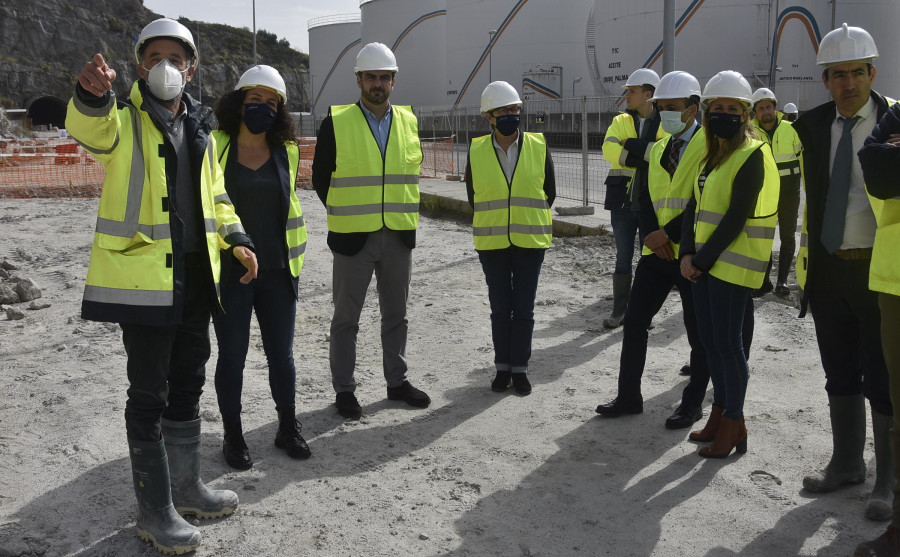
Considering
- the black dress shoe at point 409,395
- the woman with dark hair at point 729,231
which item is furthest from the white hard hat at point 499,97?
the black dress shoe at point 409,395

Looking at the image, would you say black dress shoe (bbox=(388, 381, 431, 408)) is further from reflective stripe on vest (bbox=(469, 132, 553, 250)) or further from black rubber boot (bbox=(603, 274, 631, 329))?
black rubber boot (bbox=(603, 274, 631, 329))

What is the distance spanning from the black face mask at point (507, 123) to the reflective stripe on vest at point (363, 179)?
2.35 ft

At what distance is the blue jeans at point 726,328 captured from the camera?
4.24 m

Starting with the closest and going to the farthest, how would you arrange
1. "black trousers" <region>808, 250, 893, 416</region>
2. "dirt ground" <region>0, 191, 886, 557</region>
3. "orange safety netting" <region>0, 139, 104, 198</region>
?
"dirt ground" <region>0, 191, 886, 557</region> < "black trousers" <region>808, 250, 893, 416</region> < "orange safety netting" <region>0, 139, 104, 198</region>

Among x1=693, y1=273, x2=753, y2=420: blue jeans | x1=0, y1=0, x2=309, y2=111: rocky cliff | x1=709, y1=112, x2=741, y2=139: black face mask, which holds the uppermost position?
x1=0, y1=0, x2=309, y2=111: rocky cliff

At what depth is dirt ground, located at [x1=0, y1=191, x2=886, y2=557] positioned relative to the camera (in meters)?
3.57

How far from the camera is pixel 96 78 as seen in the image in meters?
2.88

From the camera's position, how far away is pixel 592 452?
453 cm

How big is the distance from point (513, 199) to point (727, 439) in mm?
2064

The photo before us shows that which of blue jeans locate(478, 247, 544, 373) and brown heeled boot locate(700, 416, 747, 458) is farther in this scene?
blue jeans locate(478, 247, 544, 373)

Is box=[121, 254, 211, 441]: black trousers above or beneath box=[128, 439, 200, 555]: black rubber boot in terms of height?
above

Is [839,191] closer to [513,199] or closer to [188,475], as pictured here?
[513,199]

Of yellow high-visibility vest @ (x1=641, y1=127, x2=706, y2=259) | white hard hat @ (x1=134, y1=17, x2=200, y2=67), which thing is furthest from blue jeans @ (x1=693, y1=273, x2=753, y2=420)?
white hard hat @ (x1=134, y1=17, x2=200, y2=67)

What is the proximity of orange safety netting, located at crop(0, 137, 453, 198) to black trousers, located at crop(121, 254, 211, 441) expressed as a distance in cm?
1377
